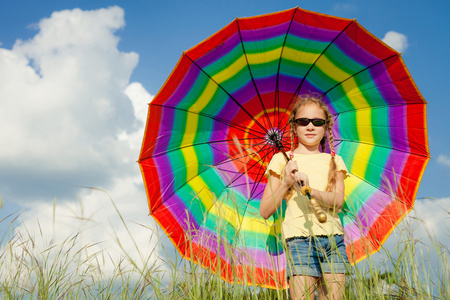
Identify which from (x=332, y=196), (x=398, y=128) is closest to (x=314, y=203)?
(x=332, y=196)

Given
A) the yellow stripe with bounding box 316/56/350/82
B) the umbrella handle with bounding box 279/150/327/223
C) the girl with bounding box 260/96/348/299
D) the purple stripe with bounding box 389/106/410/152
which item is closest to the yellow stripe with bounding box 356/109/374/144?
the purple stripe with bounding box 389/106/410/152

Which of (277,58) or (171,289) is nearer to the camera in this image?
(171,289)

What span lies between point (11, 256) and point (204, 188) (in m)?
1.71

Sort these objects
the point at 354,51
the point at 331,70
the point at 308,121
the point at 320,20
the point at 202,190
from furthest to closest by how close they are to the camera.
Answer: the point at 202,190 < the point at 331,70 < the point at 354,51 < the point at 320,20 < the point at 308,121

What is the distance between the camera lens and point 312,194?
9.07ft

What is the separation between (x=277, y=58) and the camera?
3.53 meters

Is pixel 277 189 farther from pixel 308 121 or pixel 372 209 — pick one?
pixel 372 209

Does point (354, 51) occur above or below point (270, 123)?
above

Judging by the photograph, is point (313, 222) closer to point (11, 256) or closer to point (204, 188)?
point (204, 188)

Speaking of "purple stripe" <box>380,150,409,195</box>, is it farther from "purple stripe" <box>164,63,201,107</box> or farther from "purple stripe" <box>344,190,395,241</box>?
"purple stripe" <box>164,63,201,107</box>

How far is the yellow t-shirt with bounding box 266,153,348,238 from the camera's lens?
2.85 metres

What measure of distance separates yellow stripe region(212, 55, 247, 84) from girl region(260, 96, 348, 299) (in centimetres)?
63

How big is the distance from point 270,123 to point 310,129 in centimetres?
67

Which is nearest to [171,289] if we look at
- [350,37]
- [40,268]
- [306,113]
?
[40,268]
